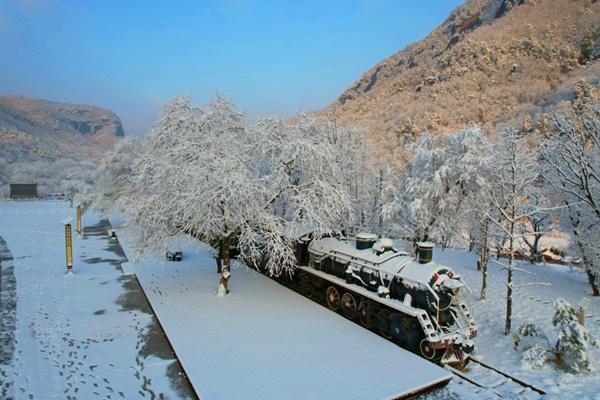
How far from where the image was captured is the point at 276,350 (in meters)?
8.47

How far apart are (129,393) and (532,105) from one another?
61348mm

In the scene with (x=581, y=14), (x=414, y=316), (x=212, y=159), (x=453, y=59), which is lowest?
(x=414, y=316)

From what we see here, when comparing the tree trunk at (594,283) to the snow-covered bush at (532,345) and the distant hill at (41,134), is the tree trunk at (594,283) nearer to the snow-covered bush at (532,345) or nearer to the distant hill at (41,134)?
the snow-covered bush at (532,345)

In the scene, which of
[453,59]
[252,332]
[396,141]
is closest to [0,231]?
[252,332]

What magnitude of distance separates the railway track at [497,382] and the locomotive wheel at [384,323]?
1.65m

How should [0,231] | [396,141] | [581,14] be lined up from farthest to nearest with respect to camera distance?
1. [581,14]
2. [396,141]
3. [0,231]

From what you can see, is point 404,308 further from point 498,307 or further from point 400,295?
point 498,307

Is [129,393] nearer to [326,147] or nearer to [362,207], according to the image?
[326,147]

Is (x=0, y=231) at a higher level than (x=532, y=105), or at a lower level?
lower

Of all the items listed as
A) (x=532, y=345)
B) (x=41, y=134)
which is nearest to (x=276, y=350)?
(x=532, y=345)

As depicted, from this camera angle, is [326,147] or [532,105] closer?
[326,147]

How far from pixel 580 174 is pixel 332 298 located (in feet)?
25.9

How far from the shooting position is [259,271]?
14.9 meters

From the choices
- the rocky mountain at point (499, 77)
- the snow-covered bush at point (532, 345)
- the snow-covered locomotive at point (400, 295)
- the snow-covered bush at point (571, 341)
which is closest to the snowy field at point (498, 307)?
the snow-covered bush at point (532, 345)
